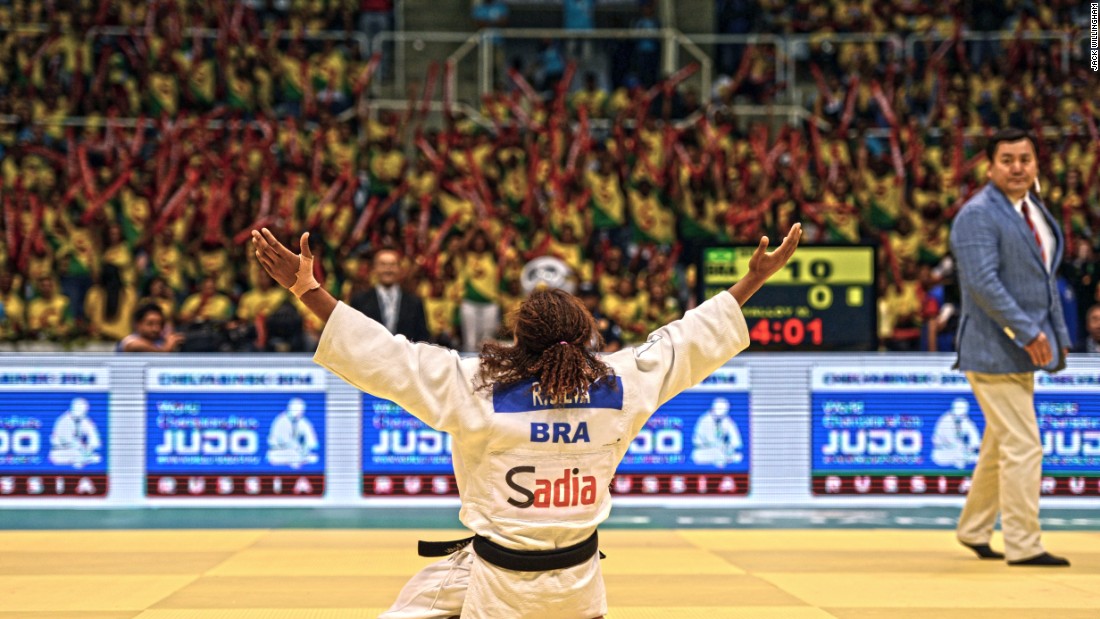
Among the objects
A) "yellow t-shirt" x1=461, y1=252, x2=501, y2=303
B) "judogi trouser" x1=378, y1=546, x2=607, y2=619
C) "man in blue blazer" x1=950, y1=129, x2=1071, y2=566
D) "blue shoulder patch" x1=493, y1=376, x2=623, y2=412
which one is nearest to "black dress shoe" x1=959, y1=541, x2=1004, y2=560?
"man in blue blazer" x1=950, y1=129, x2=1071, y2=566

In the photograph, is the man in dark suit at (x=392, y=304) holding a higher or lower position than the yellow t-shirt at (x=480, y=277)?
lower

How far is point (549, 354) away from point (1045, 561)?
398 cm

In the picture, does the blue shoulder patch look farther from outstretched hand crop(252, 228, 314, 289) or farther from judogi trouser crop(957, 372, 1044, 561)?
judogi trouser crop(957, 372, 1044, 561)

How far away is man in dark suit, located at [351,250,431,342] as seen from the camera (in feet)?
33.8

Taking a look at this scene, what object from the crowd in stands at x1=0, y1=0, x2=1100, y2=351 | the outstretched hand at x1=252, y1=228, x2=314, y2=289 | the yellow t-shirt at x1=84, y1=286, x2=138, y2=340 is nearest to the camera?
the outstretched hand at x1=252, y1=228, x2=314, y2=289

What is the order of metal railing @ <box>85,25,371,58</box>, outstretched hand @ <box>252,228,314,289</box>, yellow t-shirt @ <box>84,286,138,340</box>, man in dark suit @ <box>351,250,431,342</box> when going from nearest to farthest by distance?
outstretched hand @ <box>252,228,314,289</box> < man in dark suit @ <box>351,250,431,342</box> < yellow t-shirt @ <box>84,286,138,340</box> < metal railing @ <box>85,25,371,58</box>

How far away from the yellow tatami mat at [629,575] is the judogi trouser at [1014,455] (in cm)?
18

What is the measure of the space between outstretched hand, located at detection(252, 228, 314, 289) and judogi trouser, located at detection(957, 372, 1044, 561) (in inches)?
169

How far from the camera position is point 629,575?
21.7 feet

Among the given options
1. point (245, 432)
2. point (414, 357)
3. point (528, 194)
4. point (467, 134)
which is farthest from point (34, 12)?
point (414, 357)

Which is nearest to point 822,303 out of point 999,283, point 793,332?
point 793,332

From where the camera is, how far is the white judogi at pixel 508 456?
153 inches

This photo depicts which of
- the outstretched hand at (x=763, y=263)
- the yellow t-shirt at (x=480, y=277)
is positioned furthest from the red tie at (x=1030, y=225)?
the yellow t-shirt at (x=480, y=277)

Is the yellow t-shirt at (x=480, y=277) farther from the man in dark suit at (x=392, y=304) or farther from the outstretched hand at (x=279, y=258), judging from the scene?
the outstretched hand at (x=279, y=258)
